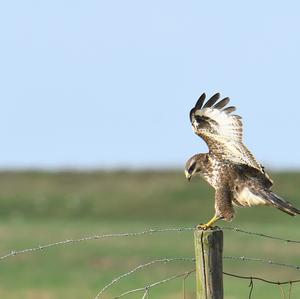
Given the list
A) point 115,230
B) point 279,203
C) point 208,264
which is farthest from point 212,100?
point 115,230

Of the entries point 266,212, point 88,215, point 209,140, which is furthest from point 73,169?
point 209,140

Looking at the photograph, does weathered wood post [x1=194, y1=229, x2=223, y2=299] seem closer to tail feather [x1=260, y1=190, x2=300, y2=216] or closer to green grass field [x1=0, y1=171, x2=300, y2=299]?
tail feather [x1=260, y1=190, x2=300, y2=216]

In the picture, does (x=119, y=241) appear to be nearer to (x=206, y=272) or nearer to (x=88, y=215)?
(x=88, y=215)

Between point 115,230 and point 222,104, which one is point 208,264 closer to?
point 222,104

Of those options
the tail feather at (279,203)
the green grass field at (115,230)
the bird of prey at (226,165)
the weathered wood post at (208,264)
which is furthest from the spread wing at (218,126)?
the green grass field at (115,230)

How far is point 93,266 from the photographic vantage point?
2703cm

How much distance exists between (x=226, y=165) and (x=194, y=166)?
0.28 metres

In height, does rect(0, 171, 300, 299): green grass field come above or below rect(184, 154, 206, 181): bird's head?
above

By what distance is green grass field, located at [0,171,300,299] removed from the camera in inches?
934

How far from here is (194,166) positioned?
9469 millimetres

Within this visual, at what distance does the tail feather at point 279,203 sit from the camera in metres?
8.66

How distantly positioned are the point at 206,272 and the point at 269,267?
64.7 feet

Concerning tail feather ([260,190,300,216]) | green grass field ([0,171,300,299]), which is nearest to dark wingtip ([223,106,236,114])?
tail feather ([260,190,300,216])

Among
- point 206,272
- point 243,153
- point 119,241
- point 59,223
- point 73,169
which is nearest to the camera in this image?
point 206,272
